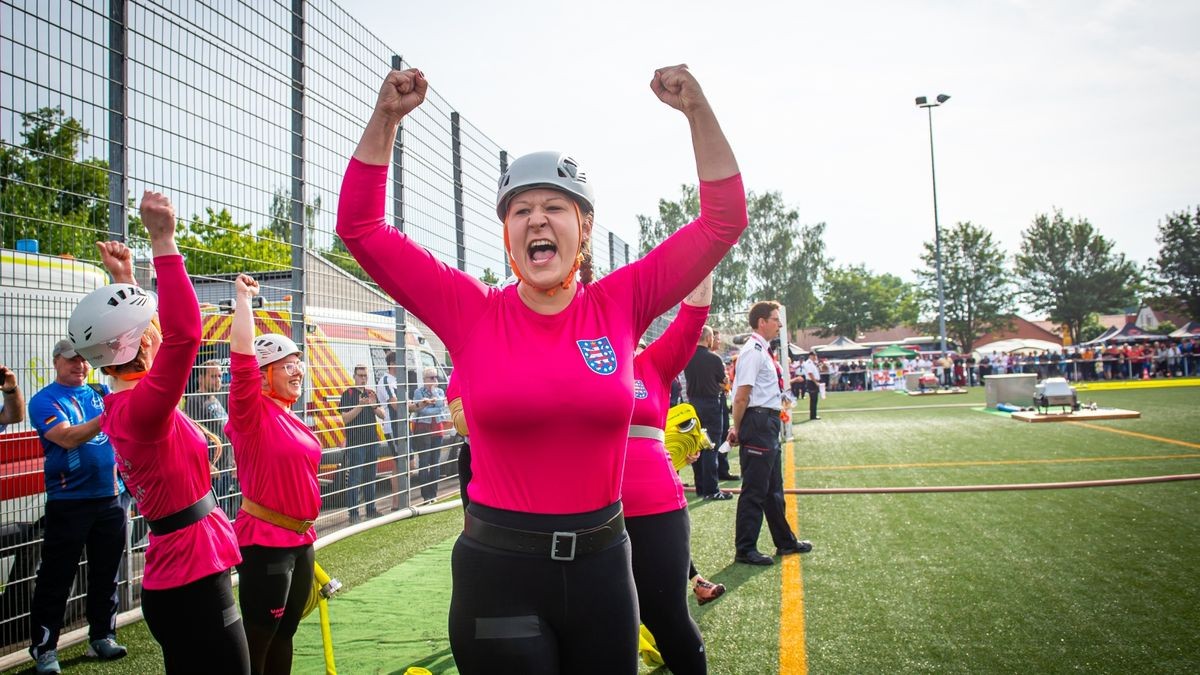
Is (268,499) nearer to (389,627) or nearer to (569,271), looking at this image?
(389,627)

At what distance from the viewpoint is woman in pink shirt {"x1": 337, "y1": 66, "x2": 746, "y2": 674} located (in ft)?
6.21

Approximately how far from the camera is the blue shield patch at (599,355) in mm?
1983

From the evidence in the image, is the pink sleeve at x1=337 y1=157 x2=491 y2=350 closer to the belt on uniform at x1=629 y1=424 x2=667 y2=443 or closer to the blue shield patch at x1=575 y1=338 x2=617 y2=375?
the blue shield patch at x1=575 y1=338 x2=617 y2=375

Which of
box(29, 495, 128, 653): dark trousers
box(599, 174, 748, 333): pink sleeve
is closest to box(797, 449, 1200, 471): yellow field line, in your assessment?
box(29, 495, 128, 653): dark trousers

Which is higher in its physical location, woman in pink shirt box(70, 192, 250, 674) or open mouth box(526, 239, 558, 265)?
open mouth box(526, 239, 558, 265)

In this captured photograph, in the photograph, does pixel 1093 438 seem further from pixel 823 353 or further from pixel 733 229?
pixel 823 353

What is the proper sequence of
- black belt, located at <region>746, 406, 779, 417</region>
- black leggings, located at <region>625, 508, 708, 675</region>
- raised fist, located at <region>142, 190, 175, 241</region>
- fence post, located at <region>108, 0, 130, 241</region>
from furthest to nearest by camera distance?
black belt, located at <region>746, 406, 779, 417</region>, fence post, located at <region>108, 0, 130, 241</region>, black leggings, located at <region>625, 508, 708, 675</region>, raised fist, located at <region>142, 190, 175, 241</region>

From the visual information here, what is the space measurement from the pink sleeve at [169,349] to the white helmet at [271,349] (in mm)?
1219

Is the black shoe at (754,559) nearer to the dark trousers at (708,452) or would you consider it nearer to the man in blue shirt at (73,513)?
the dark trousers at (708,452)

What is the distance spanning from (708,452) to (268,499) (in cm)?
707

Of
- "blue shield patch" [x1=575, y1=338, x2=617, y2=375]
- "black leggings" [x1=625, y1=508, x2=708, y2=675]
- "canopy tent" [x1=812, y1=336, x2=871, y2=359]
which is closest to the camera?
"blue shield patch" [x1=575, y1=338, x2=617, y2=375]

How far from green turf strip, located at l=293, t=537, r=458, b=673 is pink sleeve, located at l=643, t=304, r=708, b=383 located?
2.23 meters

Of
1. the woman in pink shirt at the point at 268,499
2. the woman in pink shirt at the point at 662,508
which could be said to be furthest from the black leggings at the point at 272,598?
the woman in pink shirt at the point at 662,508

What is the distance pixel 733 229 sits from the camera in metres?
2.15
